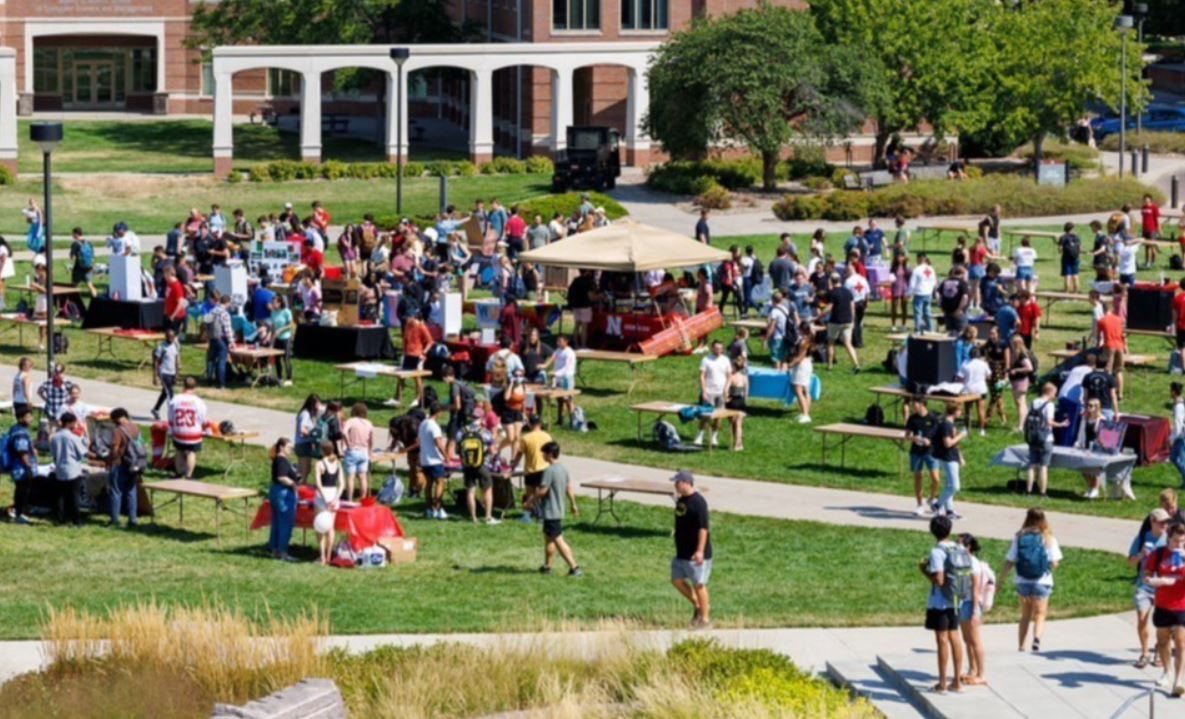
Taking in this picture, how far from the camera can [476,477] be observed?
3005 centimetres

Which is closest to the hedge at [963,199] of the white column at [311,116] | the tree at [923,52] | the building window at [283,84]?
the tree at [923,52]

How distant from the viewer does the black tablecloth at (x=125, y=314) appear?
42.1 m

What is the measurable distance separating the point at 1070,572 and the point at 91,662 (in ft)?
37.7

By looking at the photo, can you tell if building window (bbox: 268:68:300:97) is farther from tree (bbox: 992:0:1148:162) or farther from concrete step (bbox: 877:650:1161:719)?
concrete step (bbox: 877:650:1161:719)

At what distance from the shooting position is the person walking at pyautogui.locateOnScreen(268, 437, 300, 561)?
90.3ft

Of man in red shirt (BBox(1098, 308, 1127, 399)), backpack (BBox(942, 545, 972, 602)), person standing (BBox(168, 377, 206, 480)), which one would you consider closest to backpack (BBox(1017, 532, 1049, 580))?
backpack (BBox(942, 545, 972, 602))

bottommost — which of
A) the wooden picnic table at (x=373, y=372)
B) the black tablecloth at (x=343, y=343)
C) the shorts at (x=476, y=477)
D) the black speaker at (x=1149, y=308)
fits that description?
the shorts at (x=476, y=477)

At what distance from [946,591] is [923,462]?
850 centimetres

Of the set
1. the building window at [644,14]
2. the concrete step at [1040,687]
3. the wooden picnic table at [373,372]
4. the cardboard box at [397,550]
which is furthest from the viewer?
the building window at [644,14]

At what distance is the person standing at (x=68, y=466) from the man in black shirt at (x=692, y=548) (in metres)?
8.83

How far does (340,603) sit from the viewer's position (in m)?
25.4

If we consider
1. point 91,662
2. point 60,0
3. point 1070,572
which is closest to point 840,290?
point 1070,572

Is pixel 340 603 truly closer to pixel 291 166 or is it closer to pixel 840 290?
pixel 840 290

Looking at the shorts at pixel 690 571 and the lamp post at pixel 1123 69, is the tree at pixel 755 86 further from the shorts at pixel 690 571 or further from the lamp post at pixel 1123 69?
the shorts at pixel 690 571
